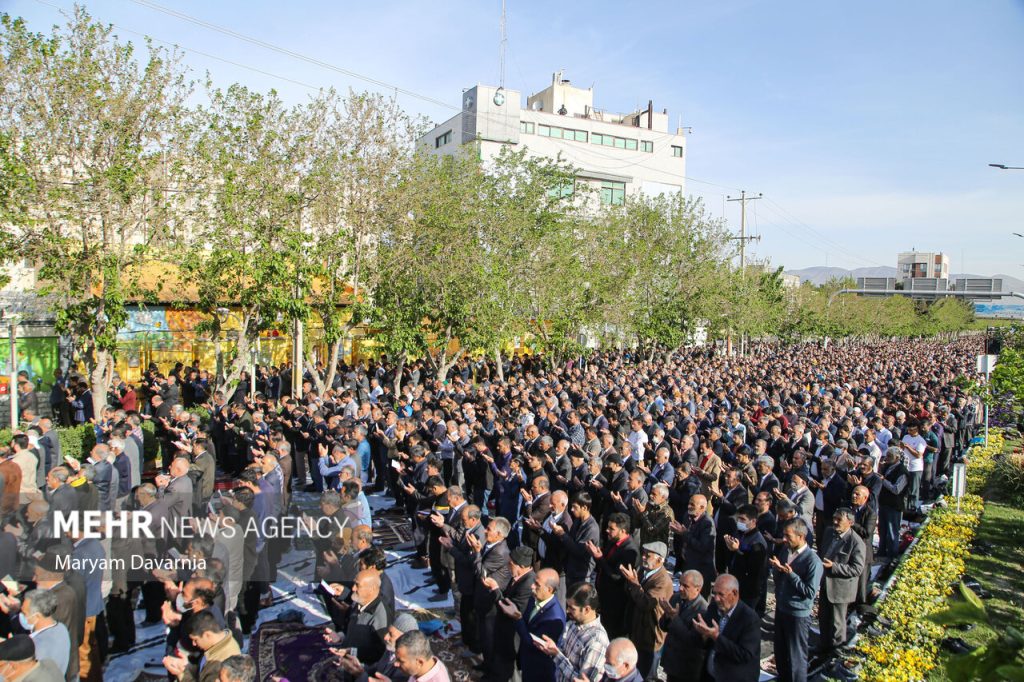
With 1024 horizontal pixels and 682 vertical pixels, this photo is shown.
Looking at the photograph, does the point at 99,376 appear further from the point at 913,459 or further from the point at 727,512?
the point at 913,459

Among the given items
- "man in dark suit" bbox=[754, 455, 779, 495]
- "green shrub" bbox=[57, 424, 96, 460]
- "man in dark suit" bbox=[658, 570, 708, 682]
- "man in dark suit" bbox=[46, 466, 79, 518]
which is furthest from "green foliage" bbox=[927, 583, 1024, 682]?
"green shrub" bbox=[57, 424, 96, 460]

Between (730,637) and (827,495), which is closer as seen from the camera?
(730,637)

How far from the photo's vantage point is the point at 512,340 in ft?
70.6

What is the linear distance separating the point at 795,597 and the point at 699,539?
1.12m

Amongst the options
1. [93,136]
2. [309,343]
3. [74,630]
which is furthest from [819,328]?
[74,630]

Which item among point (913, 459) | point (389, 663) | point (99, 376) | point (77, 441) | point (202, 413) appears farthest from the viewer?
point (202, 413)

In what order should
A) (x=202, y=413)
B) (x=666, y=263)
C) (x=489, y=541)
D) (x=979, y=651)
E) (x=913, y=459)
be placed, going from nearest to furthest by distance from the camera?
1. (x=979, y=651)
2. (x=489, y=541)
3. (x=913, y=459)
4. (x=202, y=413)
5. (x=666, y=263)

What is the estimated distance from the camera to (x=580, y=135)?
55812 millimetres

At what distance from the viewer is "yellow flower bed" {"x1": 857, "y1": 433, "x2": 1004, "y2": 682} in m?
5.94

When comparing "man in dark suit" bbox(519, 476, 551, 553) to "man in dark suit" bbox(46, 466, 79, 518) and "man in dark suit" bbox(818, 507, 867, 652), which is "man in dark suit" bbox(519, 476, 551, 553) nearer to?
"man in dark suit" bbox(818, 507, 867, 652)

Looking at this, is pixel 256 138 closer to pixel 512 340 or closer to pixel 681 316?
pixel 512 340

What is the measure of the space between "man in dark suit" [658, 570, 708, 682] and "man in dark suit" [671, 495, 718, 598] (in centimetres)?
163

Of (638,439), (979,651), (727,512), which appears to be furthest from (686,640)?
(638,439)

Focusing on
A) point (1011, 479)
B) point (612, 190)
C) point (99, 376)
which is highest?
point (612, 190)
